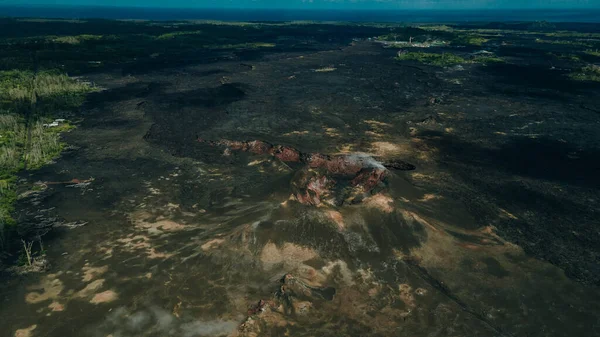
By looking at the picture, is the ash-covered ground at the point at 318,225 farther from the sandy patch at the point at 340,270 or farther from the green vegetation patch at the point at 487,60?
the green vegetation patch at the point at 487,60

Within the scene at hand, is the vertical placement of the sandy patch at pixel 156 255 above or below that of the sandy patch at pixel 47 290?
above

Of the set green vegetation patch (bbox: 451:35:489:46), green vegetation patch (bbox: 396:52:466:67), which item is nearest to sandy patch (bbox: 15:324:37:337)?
green vegetation patch (bbox: 396:52:466:67)

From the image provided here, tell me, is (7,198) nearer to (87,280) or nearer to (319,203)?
(87,280)

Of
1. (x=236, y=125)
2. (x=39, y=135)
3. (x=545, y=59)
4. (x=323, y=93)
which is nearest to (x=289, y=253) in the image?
(x=236, y=125)

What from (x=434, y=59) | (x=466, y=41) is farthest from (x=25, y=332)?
(x=466, y=41)

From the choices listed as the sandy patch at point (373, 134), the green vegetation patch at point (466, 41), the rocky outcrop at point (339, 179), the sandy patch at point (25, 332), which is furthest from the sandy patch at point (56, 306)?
the green vegetation patch at point (466, 41)

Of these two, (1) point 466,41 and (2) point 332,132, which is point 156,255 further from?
(1) point 466,41
